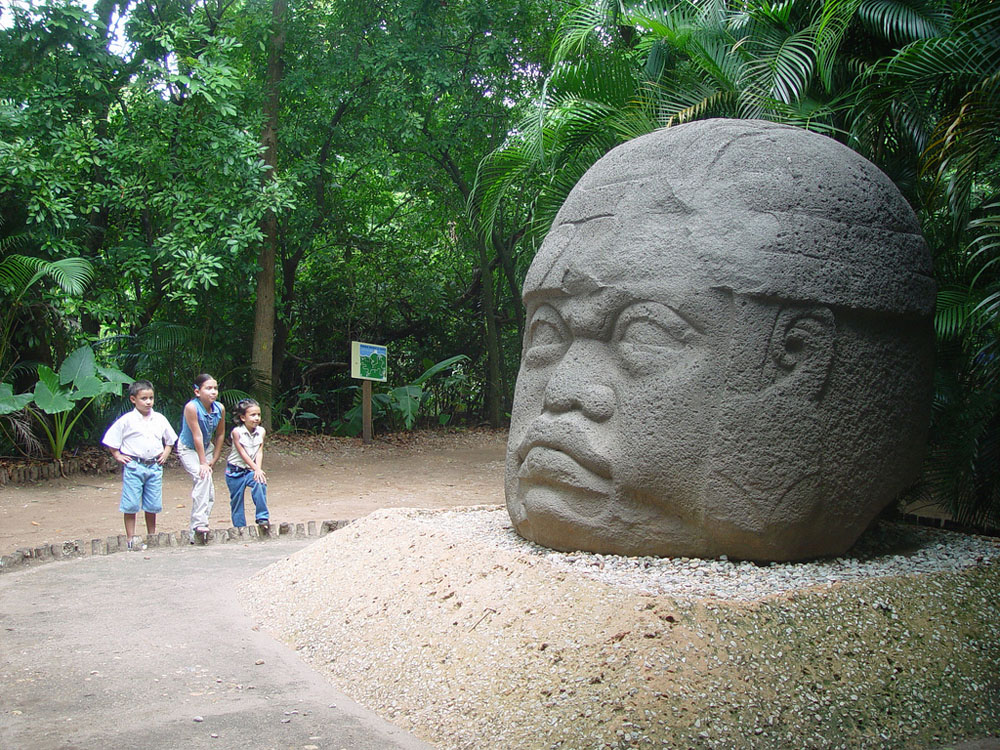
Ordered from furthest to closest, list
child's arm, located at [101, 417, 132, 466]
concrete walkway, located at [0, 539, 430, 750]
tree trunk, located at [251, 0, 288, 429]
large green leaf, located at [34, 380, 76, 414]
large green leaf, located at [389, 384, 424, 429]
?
large green leaf, located at [389, 384, 424, 429]
tree trunk, located at [251, 0, 288, 429]
large green leaf, located at [34, 380, 76, 414]
child's arm, located at [101, 417, 132, 466]
concrete walkway, located at [0, 539, 430, 750]

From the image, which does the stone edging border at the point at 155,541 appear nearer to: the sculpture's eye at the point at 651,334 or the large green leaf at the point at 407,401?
the sculpture's eye at the point at 651,334

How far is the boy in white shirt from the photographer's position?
687cm

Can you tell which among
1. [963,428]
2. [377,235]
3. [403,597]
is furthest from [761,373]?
[377,235]

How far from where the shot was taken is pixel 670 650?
349cm

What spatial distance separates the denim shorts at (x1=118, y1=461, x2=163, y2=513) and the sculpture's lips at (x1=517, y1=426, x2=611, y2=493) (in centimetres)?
351

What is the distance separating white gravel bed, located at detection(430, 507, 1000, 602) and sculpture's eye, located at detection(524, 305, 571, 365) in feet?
3.25

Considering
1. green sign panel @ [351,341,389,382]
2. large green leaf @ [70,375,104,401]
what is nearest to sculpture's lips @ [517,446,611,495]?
large green leaf @ [70,375,104,401]

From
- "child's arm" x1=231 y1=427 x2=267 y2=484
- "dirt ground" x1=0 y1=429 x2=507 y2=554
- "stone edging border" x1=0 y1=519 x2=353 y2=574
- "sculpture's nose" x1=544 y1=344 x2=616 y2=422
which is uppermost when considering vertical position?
"sculpture's nose" x1=544 y1=344 x2=616 y2=422

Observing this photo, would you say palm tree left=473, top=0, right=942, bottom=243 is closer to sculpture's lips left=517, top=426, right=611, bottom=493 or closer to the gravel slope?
sculpture's lips left=517, top=426, right=611, bottom=493

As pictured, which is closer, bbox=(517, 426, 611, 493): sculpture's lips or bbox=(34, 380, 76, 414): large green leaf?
bbox=(517, 426, 611, 493): sculpture's lips

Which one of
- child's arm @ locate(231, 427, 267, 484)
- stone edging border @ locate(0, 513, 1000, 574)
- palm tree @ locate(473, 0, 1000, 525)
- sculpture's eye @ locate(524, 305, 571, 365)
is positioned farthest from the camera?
child's arm @ locate(231, 427, 267, 484)

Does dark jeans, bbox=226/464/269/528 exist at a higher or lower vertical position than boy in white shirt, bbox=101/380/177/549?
lower

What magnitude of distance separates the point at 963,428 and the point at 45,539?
6.97 m

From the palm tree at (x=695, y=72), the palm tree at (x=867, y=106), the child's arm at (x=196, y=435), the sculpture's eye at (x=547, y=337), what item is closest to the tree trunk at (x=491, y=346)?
the palm tree at (x=867, y=106)
